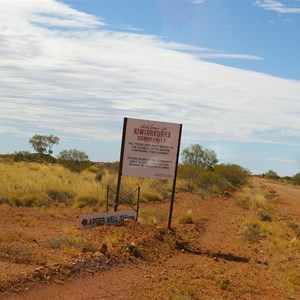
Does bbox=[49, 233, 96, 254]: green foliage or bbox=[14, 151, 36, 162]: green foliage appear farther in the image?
bbox=[14, 151, 36, 162]: green foliage

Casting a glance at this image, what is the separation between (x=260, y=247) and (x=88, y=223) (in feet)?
17.9

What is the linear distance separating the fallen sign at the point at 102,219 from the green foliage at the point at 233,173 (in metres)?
36.4

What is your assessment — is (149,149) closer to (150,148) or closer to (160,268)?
(150,148)

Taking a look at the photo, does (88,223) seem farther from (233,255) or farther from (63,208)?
(63,208)

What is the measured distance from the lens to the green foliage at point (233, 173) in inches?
2067

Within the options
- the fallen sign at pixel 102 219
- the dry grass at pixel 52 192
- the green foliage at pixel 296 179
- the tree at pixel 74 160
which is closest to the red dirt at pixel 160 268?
the fallen sign at pixel 102 219

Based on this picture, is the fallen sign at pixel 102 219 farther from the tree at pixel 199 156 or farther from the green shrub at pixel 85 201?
the tree at pixel 199 156

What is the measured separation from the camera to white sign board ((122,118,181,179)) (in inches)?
643

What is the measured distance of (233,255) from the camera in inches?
571

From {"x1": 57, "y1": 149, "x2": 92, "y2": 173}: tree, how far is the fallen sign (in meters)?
28.3

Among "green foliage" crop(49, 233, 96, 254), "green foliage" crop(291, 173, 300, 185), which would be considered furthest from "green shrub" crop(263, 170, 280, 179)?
"green foliage" crop(49, 233, 96, 254)

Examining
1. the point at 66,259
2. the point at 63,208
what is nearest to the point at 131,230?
the point at 66,259

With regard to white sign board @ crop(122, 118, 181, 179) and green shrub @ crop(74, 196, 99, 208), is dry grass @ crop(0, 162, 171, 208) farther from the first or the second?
white sign board @ crop(122, 118, 181, 179)

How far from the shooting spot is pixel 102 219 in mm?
15992
